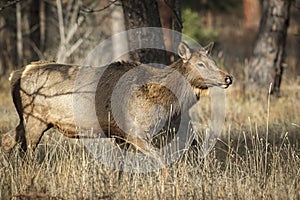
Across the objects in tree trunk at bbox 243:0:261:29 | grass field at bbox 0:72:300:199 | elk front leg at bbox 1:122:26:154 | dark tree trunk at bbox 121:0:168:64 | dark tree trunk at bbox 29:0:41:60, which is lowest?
grass field at bbox 0:72:300:199

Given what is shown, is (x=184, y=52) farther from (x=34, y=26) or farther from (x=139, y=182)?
(x=34, y=26)

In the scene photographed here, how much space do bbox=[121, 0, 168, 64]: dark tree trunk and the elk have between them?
101 cm

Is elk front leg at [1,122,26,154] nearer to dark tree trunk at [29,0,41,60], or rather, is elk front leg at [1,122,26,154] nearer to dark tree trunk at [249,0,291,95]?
dark tree trunk at [249,0,291,95]

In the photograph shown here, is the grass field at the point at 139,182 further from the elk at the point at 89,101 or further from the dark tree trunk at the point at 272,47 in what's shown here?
the dark tree trunk at the point at 272,47

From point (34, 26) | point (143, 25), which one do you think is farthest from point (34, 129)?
point (34, 26)

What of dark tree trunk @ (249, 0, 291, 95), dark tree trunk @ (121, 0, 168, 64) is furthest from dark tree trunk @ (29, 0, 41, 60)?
dark tree trunk @ (121, 0, 168, 64)

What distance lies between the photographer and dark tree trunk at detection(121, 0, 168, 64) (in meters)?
8.66

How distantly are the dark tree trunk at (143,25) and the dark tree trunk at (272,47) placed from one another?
4.62 meters

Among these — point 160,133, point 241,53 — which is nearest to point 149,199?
point 160,133

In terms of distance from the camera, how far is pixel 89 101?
763 centimetres

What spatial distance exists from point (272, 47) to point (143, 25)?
511 cm

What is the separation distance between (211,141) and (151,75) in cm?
119

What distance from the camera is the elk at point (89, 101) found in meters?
7.47

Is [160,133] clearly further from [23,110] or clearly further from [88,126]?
[23,110]
